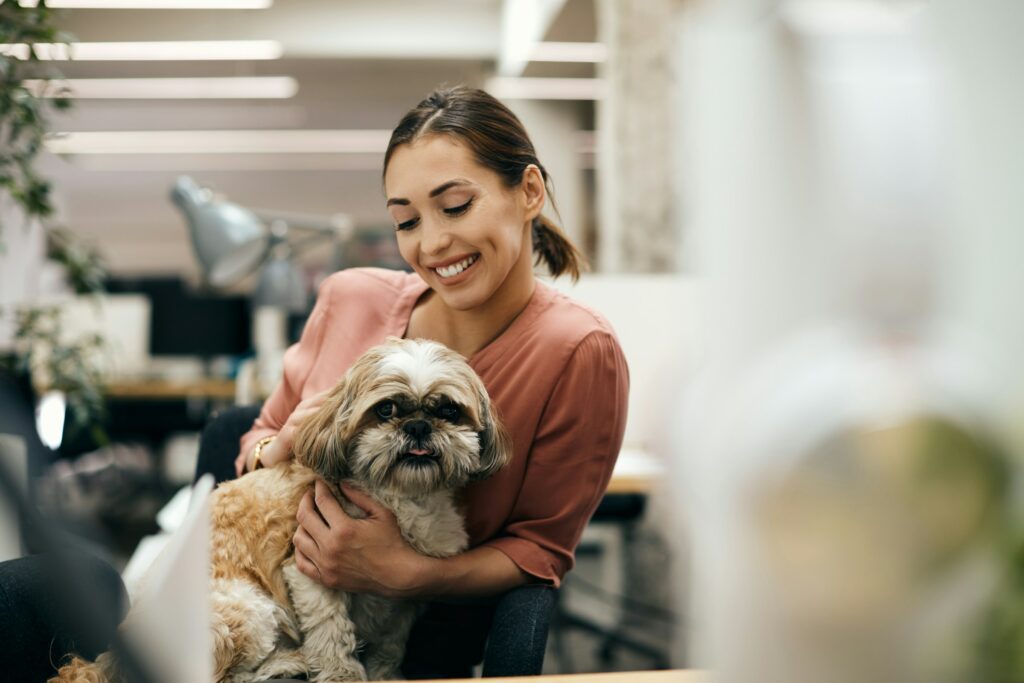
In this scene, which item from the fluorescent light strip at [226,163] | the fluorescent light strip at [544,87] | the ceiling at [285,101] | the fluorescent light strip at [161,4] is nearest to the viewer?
the fluorescent light strip at [161,4]

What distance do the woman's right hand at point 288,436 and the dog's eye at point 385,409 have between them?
0.38ft

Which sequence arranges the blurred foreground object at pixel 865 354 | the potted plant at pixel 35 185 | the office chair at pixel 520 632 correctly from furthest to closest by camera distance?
the potted plant at pixel 35 185 < the office chair at pixel 520 632 < the blurred foreground object at pixel 865 354

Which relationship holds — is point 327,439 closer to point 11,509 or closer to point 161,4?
point 11,509

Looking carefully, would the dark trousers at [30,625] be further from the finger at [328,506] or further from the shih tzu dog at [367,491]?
Answer: the finger at [328,506]

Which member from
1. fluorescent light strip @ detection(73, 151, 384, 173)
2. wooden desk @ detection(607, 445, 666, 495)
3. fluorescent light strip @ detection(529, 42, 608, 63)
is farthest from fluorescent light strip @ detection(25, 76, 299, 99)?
wooden desk @ detection(607, 445, 666, 495)

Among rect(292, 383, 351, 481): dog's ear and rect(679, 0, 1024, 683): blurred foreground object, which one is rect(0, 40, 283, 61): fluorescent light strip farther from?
rect(679, 0, 1024, 683): blurred foreground object

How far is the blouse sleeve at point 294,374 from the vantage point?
1576 mm

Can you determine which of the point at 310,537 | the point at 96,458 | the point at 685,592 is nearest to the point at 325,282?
the point at 310,537

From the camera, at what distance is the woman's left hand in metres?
1.30

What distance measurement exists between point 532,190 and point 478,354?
298 mm

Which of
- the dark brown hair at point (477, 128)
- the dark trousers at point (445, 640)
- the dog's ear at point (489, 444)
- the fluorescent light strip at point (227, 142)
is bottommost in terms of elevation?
the dark trousers at point (445, 640)

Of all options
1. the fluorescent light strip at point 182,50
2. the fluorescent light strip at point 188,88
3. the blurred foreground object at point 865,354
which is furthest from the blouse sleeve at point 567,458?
the fluorescent light strip at point 188,88

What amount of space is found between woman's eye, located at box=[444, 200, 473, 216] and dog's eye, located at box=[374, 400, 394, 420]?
31 centimetres

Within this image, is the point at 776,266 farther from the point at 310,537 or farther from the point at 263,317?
the point at 263,317
